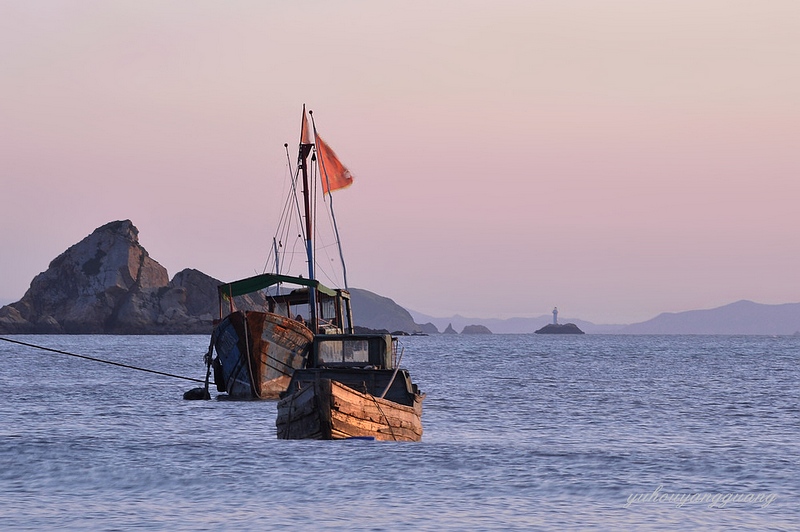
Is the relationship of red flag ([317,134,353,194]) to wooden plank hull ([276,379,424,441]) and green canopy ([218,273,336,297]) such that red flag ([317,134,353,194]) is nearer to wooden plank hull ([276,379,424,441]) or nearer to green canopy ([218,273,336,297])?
green canopy ([218,273,336,297])

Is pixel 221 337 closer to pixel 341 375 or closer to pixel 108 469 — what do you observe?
pixel 341 375

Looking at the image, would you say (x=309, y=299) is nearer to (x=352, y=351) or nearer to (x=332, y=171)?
(x=332, y=171)

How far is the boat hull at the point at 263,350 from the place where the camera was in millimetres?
48531

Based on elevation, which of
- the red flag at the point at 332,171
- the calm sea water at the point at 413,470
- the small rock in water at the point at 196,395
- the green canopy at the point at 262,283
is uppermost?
the red flag at the point at 332,171

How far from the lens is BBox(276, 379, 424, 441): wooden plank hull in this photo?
1178 inches

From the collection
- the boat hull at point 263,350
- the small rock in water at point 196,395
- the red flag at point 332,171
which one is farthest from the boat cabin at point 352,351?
the red flag at point 332,171

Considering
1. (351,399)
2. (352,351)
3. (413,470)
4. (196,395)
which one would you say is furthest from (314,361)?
(196,395)

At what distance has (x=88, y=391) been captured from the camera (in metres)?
60.8

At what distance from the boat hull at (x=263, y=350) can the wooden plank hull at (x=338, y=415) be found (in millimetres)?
16482

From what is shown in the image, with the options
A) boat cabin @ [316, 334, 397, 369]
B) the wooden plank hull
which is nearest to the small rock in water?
boat cabin @ [316, 334, 397, 369]

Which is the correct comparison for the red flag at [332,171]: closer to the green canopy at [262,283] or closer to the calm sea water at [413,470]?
the green canopy at [262,283]

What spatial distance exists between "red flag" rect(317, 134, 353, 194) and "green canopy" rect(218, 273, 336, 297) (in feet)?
20.8

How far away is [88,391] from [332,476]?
39.0 m

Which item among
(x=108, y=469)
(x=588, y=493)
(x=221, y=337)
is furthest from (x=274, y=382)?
(x=588, y=493)
